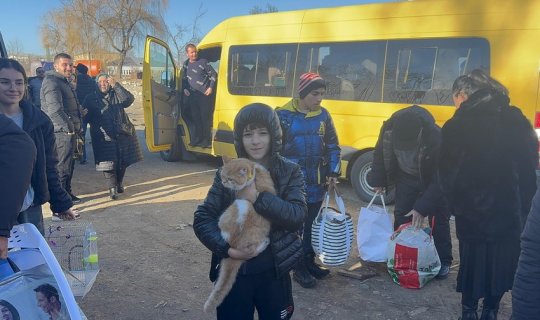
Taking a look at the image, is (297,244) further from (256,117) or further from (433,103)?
(433,103)

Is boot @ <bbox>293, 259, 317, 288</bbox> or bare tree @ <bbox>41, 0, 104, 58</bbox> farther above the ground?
bare tree @ <bbox>41, 0, 104, 58</bbox>

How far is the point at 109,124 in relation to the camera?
5902 millimetres

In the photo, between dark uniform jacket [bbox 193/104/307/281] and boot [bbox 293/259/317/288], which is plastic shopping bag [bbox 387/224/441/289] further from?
dark uniform jacket [bbox 193/104/307/281]

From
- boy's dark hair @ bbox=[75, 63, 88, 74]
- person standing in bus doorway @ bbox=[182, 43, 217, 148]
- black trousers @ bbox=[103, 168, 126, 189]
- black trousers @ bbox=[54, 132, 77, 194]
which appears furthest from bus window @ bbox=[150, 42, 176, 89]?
black trousers @ bbox=[54, 132, 77, 194]

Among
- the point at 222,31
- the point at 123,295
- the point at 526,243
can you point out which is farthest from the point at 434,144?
the point at 222,31

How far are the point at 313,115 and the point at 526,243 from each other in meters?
2.26

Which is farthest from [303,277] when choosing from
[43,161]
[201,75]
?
[201,75]

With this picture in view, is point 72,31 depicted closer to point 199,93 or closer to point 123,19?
point 123,19

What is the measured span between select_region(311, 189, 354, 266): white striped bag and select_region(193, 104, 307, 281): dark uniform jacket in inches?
51.2

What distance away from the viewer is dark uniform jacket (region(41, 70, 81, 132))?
210 inches

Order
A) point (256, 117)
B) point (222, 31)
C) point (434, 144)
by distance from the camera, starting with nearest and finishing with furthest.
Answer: point (256, 117) < point (434, 144) < point (222, 31)

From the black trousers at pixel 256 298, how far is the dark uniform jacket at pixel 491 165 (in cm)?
132

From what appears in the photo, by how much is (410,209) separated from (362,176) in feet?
8.22

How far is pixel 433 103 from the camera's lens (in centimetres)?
568
